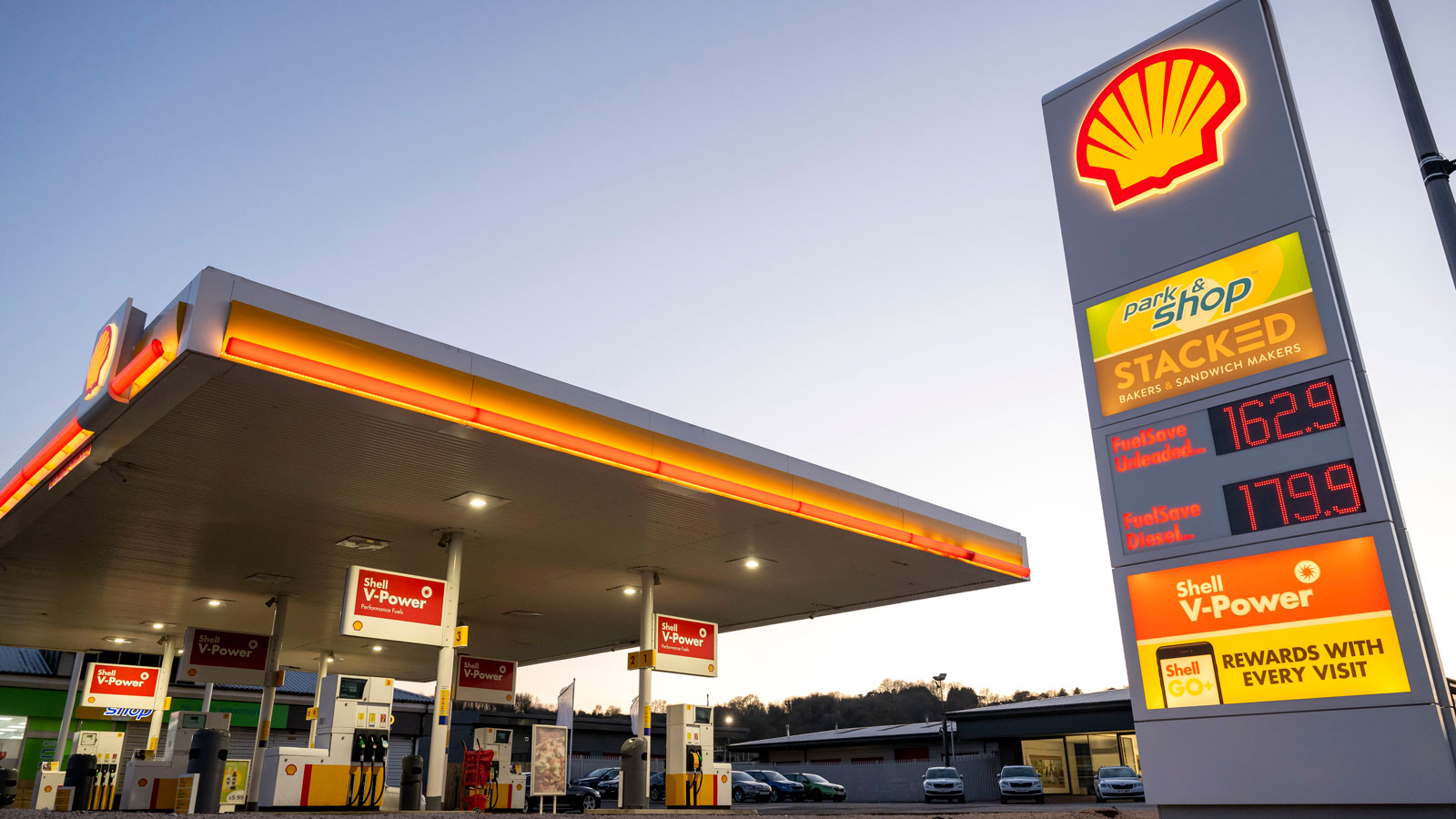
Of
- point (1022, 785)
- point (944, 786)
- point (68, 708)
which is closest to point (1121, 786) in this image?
point (1022, 785)

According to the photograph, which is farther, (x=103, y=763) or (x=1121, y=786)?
(x=1121, y=786)

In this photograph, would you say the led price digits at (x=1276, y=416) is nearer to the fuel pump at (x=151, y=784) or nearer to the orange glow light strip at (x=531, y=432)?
the orange glow light strip at (x=531, y=432)

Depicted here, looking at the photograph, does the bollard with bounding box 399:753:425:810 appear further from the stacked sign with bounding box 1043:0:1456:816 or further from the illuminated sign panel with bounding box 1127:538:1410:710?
the illuminated sign panel with bounding box 1127:538:1410:710

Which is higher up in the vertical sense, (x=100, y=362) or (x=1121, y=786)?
(x=100, y=362)

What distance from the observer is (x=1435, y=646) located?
711cm

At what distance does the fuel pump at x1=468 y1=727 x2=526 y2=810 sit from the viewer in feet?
59.9

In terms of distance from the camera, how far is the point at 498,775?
736 inches

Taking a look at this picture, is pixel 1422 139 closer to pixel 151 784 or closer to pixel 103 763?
pixel 151 784

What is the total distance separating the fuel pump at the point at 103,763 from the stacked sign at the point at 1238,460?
2030cm

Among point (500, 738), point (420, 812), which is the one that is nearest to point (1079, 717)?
point (500, 738)

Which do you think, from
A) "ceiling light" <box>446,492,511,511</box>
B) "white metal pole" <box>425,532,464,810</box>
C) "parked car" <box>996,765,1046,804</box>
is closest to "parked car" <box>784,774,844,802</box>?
"parked car" <box>996,765,1046,804</box>

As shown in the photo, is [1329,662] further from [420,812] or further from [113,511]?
[113,511]

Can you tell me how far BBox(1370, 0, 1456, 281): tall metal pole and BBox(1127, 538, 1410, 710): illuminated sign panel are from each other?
2490 mm

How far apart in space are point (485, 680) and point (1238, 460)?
17668mm
